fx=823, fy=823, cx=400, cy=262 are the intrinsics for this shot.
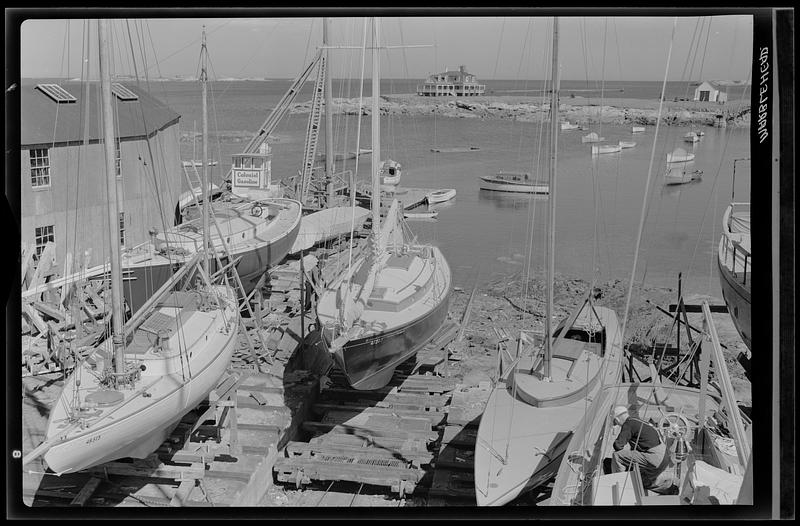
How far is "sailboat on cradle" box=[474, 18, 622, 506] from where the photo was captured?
18.2ft

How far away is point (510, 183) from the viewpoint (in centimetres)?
763

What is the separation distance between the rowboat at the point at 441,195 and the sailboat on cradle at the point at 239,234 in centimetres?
217

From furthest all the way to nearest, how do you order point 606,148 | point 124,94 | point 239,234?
point 239,234 < point 124,94 < point 606,148

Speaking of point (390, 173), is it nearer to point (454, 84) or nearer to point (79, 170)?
point (454, 84)

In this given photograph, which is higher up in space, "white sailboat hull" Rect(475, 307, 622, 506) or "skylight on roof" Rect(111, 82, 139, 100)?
"skylight on roof" Rect(111, 82, 139, 100)

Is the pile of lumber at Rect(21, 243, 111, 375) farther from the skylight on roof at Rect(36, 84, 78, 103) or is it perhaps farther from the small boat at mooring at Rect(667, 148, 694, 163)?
the small boat at mooring at Rect(667, 148, 694, 163)

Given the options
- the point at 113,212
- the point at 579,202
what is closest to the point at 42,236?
the point at 113,212

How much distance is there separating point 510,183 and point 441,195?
0.90 m

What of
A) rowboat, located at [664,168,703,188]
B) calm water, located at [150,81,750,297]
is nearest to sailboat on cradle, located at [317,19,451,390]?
calm water, located at [150,81,750,297]

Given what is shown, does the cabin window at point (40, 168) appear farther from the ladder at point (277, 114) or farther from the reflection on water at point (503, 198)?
the reflection on water at point (503, 198)

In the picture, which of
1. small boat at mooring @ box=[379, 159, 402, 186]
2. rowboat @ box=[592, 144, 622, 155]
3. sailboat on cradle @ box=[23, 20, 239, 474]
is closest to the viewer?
sailboat on cradle @ box=[23, 20, 239, 474]

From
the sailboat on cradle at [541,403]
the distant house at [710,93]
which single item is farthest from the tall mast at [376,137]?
the distant house at [710,93]

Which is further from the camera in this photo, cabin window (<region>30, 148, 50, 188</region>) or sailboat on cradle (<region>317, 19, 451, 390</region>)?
cabin window (<region>30, 148, 50, 188</region>)

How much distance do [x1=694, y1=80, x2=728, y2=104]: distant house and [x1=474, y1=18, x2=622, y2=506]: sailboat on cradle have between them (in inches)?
40.7
